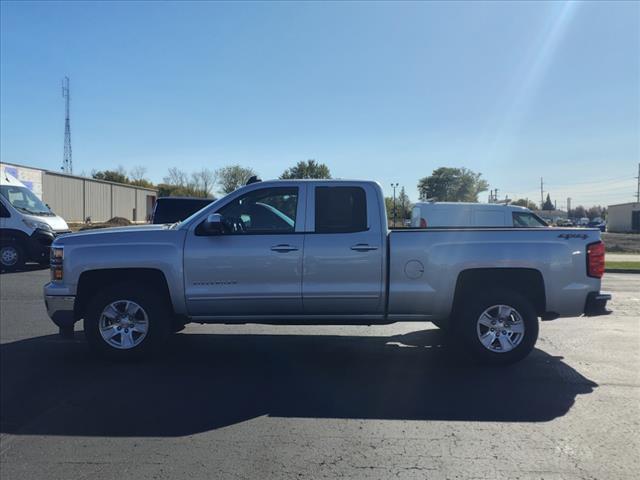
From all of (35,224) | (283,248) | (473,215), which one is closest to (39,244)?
(35,224)

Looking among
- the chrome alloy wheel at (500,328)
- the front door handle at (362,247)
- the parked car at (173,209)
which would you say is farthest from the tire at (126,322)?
the parked car at (173,209)

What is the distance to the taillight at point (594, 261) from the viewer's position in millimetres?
5848

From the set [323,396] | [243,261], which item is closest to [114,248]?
[243,261]

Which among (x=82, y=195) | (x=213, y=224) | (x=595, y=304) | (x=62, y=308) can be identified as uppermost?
(x=82, y=195)

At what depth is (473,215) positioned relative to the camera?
595 inches

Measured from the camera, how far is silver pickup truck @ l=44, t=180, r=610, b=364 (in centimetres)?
581

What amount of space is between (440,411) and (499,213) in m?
11.3

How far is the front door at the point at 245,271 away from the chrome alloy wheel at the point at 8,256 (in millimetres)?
11278

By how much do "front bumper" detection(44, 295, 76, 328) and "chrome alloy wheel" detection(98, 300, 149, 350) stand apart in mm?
354

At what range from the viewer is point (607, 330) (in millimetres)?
7867

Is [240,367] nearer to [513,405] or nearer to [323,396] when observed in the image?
[323,396]

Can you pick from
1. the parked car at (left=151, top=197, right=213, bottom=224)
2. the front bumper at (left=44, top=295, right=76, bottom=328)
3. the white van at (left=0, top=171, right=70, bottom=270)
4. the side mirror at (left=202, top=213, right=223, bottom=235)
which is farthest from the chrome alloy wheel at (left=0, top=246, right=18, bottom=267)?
the side mirror at (left=202, top=213, right=223, bottom=235)

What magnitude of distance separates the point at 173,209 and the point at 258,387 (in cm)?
836

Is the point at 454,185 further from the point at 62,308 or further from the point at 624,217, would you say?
the point at 62,308
